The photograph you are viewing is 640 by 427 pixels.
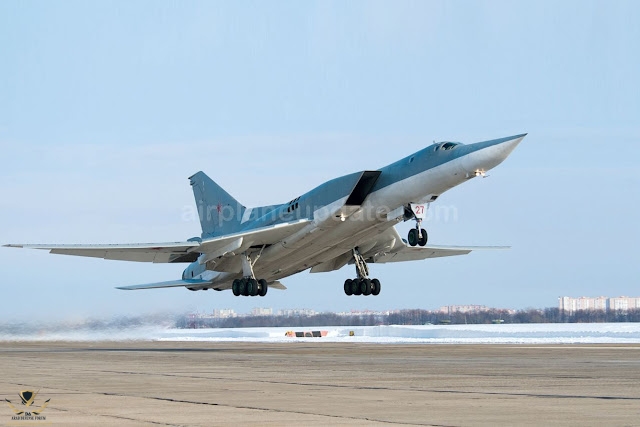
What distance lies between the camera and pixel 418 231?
2995 centimetres

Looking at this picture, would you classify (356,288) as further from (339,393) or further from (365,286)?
(339,393)

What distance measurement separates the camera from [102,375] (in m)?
17.8

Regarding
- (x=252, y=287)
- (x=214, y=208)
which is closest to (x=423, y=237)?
(x=252, y=287)

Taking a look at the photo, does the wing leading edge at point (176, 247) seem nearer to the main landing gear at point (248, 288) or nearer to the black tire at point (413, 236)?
the main landing gear at point (248, 288)

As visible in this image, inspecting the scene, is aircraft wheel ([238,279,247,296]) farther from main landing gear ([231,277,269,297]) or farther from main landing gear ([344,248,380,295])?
main landing gear ([344,248,380,295])

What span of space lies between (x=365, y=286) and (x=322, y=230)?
18.9ft

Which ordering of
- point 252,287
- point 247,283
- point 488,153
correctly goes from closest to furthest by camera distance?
point 488,153 < point 252,287 < point 247,283

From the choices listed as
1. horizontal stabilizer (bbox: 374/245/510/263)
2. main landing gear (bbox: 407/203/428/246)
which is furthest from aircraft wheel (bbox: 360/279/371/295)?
main landing gear (bbox: 407/203/428/246)

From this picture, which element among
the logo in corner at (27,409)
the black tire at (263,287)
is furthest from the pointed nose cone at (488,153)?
the logo in corner at (27,409)

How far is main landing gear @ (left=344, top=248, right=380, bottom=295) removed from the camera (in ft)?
122

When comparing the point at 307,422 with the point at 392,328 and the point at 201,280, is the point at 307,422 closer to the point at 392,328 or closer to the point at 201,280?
the point at 201,280

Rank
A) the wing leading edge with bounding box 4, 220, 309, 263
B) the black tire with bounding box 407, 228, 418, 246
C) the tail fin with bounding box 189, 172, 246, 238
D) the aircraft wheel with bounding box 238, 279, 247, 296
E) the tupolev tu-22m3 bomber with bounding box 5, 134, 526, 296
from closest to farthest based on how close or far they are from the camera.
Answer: the tupolev tu-22m3 bomber with bounding box 5, 134, 526, 296
the black tire with bounding box 407, 228, 418, 246
the wing leading edge with bounding box 4, 220, 309, 263
the aircraft wheel with bounding box 238, 279, 247, 296
the tail fin with bounding box 189, 172, 246, 238

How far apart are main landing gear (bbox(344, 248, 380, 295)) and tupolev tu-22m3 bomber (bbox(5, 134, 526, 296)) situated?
41 millimetres

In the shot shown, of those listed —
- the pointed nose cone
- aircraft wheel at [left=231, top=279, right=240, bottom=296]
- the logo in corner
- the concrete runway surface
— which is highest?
the pointed nose cone
